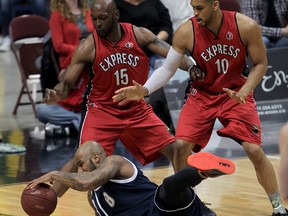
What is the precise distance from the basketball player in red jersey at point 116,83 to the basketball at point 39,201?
114cm

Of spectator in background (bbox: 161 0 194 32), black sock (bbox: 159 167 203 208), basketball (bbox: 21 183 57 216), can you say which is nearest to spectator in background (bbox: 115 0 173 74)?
spectator in background (bbox: 161 0 194 32)

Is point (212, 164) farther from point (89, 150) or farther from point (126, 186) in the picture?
point (89, 150)

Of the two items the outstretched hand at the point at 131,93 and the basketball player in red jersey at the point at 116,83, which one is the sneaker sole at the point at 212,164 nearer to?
the outstretched hand at the point at 131,93

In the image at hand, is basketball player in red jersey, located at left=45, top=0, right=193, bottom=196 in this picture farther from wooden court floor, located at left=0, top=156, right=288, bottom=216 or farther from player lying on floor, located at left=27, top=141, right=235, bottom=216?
player lying on floor, located at left=27, top=141, right=235, bottom=216

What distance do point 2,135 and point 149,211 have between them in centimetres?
467

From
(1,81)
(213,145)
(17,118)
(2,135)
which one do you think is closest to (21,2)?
(1,81)

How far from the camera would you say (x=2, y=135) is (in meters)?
11.1

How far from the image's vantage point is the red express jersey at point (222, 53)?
7.50 metres

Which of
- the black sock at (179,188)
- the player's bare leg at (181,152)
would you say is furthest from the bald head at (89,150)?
the player's bare leg at (181,152)

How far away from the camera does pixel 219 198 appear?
8141mm

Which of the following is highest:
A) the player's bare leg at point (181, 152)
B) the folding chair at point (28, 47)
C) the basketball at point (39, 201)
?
the basketball at point (39, 201)

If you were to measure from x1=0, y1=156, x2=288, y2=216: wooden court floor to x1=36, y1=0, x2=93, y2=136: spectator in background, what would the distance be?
212 cm

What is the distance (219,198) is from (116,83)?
1320mm

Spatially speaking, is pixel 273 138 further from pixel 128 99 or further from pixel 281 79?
pixel 128 99
